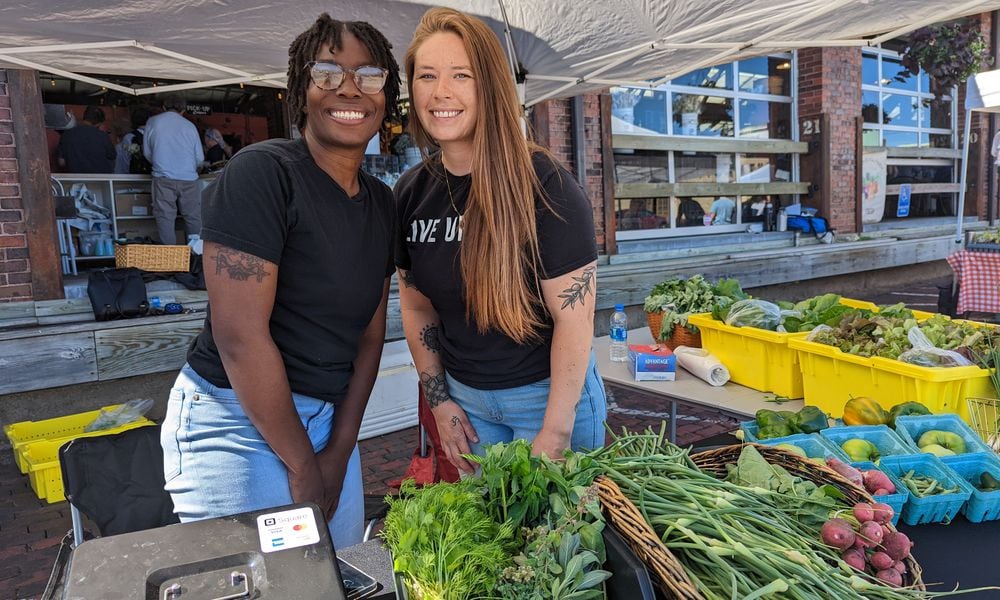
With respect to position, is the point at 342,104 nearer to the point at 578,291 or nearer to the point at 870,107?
the point at 578,291

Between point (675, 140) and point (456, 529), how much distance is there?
9598 mm

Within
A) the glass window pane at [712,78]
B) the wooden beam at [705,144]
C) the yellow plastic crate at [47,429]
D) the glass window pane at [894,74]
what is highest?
the glass window pane at [894,74]

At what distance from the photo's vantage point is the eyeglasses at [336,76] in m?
1.79

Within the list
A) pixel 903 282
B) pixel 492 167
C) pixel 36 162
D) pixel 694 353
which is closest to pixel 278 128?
pixel 36 162

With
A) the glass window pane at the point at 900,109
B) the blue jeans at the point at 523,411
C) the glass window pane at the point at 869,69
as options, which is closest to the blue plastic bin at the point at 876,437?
the blue jeans at the point at 523,411

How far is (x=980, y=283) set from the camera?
6598 millimetres

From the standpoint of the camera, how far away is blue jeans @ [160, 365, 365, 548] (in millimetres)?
1738

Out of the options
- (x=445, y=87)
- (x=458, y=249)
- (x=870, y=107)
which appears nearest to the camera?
(x=445, y=87)

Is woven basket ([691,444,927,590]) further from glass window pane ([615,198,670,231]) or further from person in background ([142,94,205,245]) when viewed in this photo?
glass window pane ([615,198,670,231])

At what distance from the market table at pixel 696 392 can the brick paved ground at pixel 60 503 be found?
227mm

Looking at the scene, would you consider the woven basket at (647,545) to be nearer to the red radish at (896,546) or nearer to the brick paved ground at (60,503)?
the red radish at (896,546)

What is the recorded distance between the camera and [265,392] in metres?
1.67

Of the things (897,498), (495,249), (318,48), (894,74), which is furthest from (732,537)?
(894,74)

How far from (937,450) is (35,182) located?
6.30 m
